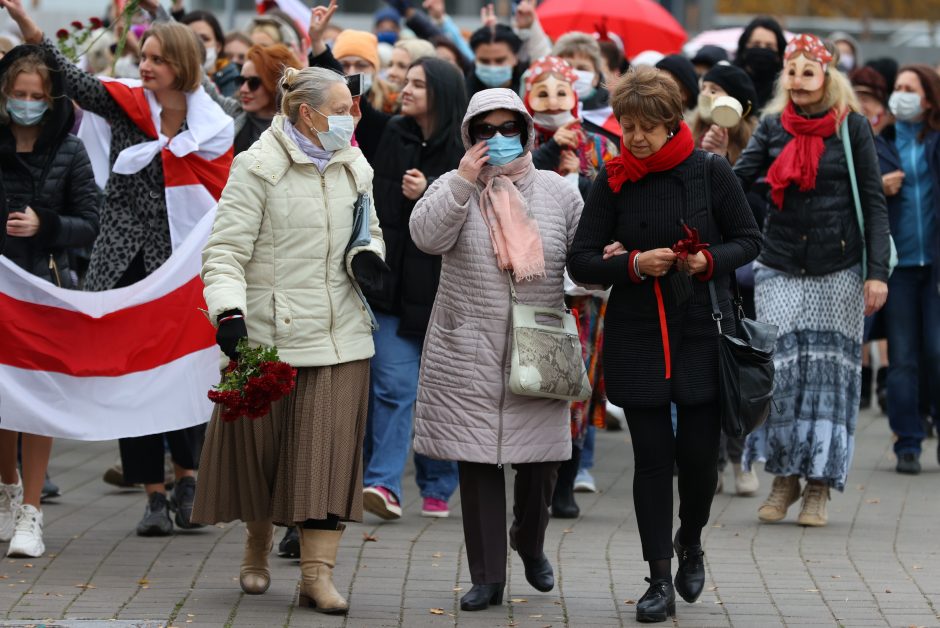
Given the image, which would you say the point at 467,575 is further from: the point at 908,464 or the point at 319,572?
the point at 908,464

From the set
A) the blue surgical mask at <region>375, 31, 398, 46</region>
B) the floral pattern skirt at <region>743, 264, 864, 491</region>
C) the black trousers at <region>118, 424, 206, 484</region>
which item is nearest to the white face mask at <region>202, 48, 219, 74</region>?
the blue surgical mask at <region>375, 31, 398, 46</region>

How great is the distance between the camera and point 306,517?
260 inches

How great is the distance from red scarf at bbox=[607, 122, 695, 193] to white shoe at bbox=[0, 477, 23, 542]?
3.21 meters

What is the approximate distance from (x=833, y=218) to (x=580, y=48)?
2275 millimetres

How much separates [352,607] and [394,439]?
7.47 ft

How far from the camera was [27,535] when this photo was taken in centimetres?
770

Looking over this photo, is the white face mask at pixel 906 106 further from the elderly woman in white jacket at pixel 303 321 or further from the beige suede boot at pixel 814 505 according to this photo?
the elderly woman in white jacket at pixel 303 321

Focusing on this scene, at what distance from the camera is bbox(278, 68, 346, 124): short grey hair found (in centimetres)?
675

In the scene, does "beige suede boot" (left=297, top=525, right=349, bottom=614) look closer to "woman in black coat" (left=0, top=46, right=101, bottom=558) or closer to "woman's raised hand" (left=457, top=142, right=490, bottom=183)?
"woman's raised hand" (left=457, top=142, right=490, bottom=183)

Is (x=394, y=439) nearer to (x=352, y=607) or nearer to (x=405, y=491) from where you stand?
(x=405, y=491)

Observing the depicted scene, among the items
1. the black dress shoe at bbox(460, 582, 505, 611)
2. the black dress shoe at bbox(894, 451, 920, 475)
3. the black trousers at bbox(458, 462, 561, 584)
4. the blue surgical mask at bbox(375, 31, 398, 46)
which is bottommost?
the black dress shoe at bbox(894, 451, 920, 475)

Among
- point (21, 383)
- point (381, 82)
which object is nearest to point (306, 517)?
point (21, 383)

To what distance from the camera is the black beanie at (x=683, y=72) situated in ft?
32.8

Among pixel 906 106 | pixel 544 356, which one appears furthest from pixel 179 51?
pixel 906 106
